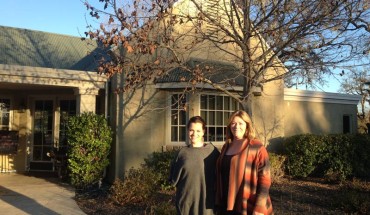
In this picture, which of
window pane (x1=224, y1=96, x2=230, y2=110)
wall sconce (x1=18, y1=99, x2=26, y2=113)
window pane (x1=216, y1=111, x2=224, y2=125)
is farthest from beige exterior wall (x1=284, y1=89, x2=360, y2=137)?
wall sconce (x1=18, y1=99, x2=26, y2=113)

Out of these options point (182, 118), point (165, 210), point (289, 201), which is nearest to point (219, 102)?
point (182, 118)

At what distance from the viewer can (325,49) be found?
7.78 meters

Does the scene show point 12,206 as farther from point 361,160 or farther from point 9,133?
point 361,160

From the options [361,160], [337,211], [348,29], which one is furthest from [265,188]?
[361,160]

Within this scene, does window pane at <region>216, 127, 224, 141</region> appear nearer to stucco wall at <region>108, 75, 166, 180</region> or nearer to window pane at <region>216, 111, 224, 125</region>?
window pane at <region>216, 111, 224, 125</region>

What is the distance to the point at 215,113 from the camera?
460 inches

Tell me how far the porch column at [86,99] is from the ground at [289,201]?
7.69ft

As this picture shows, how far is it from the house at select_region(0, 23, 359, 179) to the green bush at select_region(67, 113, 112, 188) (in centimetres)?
58

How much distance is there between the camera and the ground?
24.7 feet

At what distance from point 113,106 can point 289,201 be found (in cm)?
529

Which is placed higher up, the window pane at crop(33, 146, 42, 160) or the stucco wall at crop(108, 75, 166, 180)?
Result: the stucco wall at crop(108, 75, 166, 180)

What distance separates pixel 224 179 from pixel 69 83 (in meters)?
7.46

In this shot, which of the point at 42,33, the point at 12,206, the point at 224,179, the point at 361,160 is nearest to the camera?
the point at 224,179

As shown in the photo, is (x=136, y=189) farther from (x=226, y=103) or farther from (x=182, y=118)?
(x=226, y=103)
